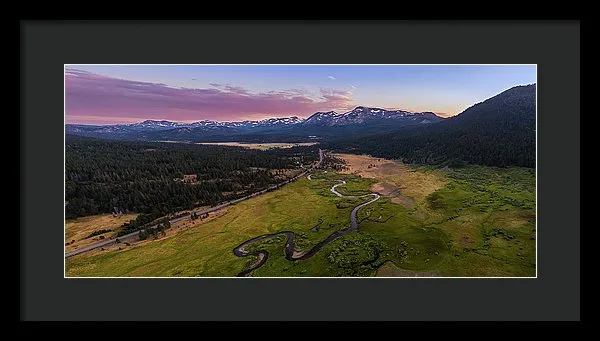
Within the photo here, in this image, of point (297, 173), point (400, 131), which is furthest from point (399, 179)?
point (297, 173)

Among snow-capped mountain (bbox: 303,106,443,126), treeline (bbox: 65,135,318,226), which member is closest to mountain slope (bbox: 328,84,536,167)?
snow-capped mountain (bbox: 303,106,443,126)

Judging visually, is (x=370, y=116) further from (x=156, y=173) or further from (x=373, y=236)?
(x=156, y=173)

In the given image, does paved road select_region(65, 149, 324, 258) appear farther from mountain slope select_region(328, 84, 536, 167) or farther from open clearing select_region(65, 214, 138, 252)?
mountain slope select_region(328, 84, 536, 167)

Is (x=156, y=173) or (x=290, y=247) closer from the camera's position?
(x=290, y=247)

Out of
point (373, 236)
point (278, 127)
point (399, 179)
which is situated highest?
point (278, 127)

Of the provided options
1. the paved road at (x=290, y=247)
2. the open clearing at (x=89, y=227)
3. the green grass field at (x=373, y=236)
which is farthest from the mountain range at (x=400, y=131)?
the paved road at (x=290, y=247)
